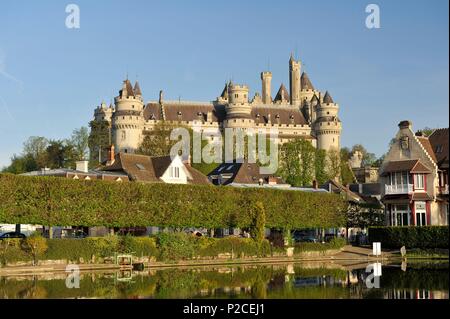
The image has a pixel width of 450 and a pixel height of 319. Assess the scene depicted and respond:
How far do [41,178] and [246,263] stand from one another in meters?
14.4

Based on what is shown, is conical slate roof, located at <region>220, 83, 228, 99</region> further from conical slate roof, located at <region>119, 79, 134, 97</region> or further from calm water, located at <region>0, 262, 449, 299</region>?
calm water, located at <region>0, 262, 449, 299</region>

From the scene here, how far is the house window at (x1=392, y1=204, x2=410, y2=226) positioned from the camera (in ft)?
196

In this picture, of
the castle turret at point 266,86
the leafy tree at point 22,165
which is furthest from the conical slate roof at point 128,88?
the castle turret at point 266,86

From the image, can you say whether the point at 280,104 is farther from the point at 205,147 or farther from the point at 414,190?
the point at 414,190

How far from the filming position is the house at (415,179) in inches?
2267

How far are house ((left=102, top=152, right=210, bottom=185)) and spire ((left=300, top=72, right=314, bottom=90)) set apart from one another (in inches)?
4260

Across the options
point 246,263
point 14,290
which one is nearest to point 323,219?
point 246,263

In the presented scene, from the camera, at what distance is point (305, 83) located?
17500 centimetres

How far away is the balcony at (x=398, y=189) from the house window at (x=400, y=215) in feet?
4.25

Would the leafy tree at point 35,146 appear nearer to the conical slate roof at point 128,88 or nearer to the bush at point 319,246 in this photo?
the conical slate roof at point 128,88

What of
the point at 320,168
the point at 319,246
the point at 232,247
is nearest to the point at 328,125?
the point at 320,168

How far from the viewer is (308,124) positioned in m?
156

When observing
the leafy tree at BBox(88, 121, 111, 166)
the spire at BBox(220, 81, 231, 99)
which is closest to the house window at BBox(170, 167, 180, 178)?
the leafy tree at BBox(88, 121, 111, 166)
